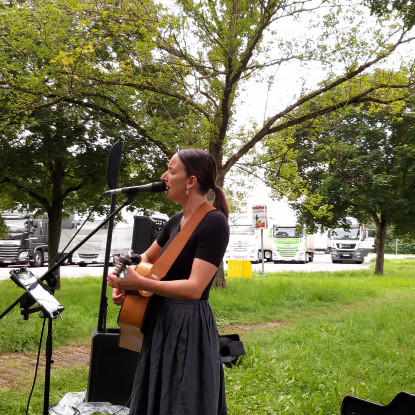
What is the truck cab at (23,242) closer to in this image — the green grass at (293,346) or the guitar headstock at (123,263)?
the green grass at (293,346)

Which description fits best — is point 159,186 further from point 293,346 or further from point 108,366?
point 293,346

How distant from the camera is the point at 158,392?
227cm

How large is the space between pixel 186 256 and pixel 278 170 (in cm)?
899

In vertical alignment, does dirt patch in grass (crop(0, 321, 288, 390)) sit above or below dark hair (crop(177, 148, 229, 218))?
below

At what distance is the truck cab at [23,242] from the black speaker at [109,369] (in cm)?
1814

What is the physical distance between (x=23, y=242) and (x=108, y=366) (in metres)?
19.2

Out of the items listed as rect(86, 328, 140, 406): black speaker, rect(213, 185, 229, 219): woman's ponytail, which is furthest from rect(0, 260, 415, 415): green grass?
rect(213, 185, 229, 219): woman's ponytail

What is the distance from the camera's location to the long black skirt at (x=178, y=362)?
7.20 ft

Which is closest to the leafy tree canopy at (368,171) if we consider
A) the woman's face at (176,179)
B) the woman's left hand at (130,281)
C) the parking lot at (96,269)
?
the parking lot at (96,269)

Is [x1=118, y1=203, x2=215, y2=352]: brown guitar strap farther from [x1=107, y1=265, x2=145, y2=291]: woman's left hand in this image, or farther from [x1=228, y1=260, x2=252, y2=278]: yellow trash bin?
[x1=228, y1=260, x2=252, y2=278]: yellow trash bin

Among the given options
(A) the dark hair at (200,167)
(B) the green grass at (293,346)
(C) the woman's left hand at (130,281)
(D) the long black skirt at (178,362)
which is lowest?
(B) the green grass at (293,346)

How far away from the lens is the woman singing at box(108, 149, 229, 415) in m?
2.17

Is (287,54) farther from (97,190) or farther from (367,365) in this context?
(367,365)

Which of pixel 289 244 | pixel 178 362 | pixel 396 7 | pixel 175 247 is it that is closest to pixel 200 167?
pixel 175 247
